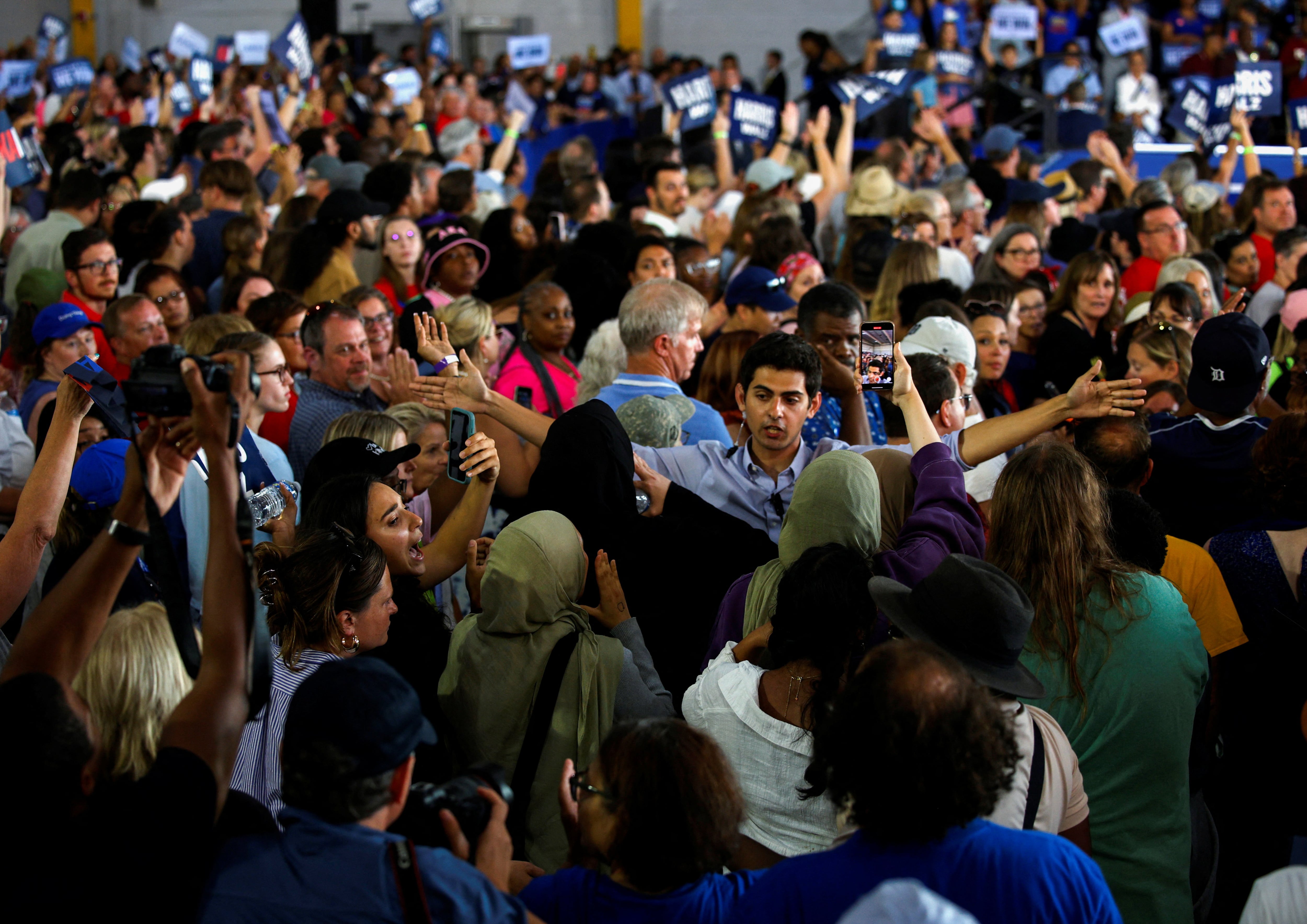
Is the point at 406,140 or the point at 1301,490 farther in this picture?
the point at 406,140

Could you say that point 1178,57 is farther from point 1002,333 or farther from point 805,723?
point 805,723

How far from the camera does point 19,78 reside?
12336mm

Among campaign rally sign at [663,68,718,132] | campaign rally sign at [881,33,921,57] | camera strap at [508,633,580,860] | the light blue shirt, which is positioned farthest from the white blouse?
campaign rally sign at [881,33,921,57]

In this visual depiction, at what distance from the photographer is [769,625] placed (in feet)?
8.77

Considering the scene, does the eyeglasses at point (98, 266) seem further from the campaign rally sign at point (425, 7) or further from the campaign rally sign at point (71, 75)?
the campaign rally sign at point (425, 7)

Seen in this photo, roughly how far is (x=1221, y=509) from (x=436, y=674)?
98.7 inches

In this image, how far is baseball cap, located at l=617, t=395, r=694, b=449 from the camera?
380cm

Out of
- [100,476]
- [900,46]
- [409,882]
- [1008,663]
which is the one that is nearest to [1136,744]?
[1008,663]

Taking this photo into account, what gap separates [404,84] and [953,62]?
6.18 meters

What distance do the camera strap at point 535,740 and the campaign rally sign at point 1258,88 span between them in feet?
30.2

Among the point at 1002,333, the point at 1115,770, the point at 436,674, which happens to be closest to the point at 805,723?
the point at 1115,770

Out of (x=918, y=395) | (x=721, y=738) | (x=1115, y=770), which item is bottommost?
(x=1115, y=770)

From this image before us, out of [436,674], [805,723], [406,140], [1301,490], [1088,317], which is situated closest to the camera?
[805,723]

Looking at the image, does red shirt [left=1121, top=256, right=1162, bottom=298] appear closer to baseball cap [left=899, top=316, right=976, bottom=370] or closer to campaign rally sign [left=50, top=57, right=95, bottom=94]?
baseball cap [left=899, top=316, right=976, bottom=370]
